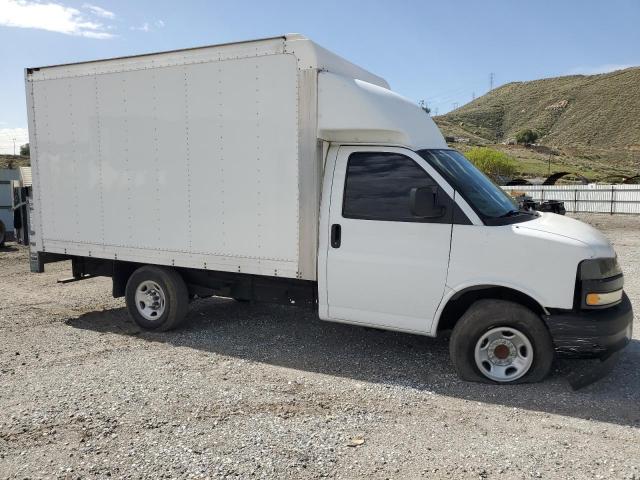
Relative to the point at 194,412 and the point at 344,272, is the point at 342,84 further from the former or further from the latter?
the point at 194,412

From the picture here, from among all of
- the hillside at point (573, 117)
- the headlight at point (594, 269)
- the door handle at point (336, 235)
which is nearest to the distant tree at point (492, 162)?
the hillside at point (573, 117)

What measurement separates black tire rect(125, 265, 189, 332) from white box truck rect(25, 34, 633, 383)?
0.02 metres

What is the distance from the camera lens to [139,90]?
655cm

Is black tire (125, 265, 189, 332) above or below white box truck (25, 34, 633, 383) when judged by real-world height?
below

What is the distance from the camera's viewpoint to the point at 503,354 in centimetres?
509

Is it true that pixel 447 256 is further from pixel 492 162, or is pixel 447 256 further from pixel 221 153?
pixel 492 162

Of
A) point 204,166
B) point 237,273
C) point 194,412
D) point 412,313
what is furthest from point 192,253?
point 412,313

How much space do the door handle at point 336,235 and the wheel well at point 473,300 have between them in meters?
1.24

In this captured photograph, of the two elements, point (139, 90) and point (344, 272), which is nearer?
point (344, 272)

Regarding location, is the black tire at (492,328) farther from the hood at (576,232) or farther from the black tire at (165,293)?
the black tire at (165,293)

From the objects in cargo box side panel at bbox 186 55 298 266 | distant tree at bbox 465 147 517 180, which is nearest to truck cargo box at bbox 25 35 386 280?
cargo box side panel at bbox 186 55 298 266

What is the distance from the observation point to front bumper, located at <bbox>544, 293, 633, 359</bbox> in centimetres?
467

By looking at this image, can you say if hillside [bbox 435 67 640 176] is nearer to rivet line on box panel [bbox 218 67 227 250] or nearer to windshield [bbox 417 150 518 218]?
windshield [bbox 417 150 518 218]

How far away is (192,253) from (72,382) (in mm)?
1892
